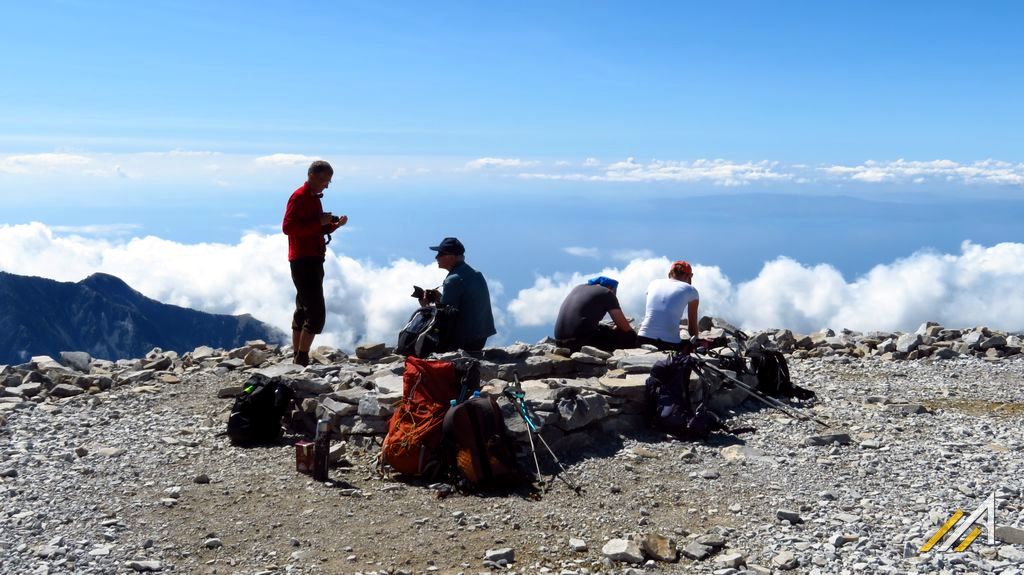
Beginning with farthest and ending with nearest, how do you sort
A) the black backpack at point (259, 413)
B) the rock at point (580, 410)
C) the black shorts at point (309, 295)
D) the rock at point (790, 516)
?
the black shorts at point (309, 295), the black backpack at point (259, 413), the rock at point (580, 410), the rock at point (790, 516)

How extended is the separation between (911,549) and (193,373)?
1101cm

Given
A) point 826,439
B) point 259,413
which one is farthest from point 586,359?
point 259,413

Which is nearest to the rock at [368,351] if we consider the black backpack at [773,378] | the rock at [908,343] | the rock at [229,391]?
the rock at [229,391]

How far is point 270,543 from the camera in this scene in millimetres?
7141

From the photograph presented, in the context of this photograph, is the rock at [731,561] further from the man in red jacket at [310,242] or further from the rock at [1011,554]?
the man in red jacket at [310,242]

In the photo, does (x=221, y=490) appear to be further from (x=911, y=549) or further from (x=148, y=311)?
(x=148, y=311)

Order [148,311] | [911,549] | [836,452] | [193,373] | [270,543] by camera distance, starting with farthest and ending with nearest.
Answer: [148,311], [193,373], [836,452], [270,543], [911,549]

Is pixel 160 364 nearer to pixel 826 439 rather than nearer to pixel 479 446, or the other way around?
pixel 479 446

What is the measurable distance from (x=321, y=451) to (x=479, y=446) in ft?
5.43

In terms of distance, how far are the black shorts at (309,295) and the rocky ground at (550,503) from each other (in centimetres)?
200

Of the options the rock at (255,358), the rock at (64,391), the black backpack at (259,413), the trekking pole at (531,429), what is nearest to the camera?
the trekking pole at (531,429)

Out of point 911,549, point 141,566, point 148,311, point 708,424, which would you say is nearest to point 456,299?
point 708,424

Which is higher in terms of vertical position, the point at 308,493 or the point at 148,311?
the point at 308,493

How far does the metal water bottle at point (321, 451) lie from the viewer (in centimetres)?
862
